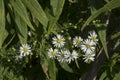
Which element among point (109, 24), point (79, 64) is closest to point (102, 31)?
point (109, 24)

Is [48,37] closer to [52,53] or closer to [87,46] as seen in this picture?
[52,53]

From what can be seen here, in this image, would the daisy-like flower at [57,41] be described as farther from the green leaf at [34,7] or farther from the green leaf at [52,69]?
the green leaf at [34,7]

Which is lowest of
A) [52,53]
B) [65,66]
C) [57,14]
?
[65,66]

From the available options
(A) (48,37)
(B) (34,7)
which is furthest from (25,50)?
(B) (34,7)

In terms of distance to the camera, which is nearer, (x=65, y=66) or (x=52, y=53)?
(x=52, y=53)

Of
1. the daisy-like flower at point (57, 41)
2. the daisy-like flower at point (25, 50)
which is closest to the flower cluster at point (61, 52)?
the daisy-like flower at point (57, 41)

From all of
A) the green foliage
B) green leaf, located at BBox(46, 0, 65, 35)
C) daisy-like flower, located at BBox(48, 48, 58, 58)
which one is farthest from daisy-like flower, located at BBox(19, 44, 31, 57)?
green leaf, located at BBox(46, 0, 65, 35)

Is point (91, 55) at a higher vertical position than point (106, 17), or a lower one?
lower

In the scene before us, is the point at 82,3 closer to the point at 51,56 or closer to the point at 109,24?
the point at 109,24
